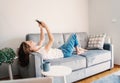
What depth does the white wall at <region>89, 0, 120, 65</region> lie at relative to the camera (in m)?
3.88

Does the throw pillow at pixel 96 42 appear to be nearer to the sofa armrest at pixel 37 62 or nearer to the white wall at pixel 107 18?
the white wall at pixel 107 18

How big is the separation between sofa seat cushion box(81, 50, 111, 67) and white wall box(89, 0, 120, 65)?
589 mm

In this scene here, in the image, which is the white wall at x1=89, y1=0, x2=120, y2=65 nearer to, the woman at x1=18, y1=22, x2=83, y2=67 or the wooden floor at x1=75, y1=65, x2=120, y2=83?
the wooden floor at x1=75, y1=65, x2=120, y2=83

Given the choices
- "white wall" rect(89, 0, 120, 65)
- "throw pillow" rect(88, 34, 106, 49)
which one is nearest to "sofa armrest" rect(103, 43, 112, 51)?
"throw pillow" rect(88, 34, 106, 49)

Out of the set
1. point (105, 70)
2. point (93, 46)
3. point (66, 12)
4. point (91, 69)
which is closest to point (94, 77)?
point (91, 69)

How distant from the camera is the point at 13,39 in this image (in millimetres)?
3307

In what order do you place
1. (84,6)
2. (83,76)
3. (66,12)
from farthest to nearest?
(84,6)
(66,12)
(83,76)

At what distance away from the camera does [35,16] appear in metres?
3.54

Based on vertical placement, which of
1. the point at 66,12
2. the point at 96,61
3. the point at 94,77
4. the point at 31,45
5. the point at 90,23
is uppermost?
the point at 66,12

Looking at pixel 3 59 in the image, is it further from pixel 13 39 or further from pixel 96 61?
pixel 96 61

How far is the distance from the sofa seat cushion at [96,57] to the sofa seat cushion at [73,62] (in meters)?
0.14

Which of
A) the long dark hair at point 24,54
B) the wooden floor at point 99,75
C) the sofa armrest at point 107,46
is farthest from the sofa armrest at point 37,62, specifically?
the sofa armrest at point 107,46

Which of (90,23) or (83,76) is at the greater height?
(90,23)

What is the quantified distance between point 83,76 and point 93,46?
0.99m
